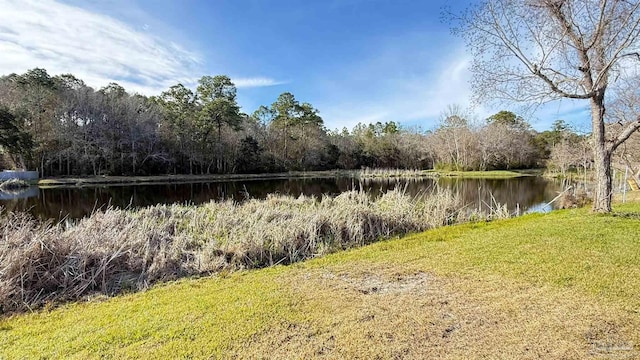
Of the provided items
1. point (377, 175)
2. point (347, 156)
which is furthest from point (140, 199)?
point (347, 156)

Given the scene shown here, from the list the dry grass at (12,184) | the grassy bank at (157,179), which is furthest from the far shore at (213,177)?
the dry grass at (12,184)

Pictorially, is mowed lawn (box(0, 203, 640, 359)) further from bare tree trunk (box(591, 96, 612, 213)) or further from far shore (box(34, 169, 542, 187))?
far shore (box(34, 169, 542, 187))

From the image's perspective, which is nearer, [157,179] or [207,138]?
[157,179]

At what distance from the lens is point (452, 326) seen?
3.30 metres

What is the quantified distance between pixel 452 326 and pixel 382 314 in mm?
674

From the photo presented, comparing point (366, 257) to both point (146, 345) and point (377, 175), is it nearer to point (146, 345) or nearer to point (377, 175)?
point (146, 345)

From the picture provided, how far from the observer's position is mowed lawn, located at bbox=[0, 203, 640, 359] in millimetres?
2967

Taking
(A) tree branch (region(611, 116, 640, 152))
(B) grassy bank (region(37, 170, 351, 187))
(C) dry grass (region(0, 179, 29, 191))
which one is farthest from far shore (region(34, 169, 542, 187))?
(A) tree branch (region(611, 116, 640, 152))

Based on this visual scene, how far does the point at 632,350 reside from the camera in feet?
9.14

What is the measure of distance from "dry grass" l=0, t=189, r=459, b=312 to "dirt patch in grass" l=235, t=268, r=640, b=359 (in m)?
2.61

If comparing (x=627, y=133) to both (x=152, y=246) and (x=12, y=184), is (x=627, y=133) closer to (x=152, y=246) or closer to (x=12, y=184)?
(x=152, y=246)

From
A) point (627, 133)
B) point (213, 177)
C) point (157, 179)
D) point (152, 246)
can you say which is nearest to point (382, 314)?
point (152, 246)

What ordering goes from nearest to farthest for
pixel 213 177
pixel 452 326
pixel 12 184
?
1. pixel 452 326
2. pixel 12 184
3. pixel 213 177

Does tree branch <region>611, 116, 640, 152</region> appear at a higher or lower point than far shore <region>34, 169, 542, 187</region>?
higher
